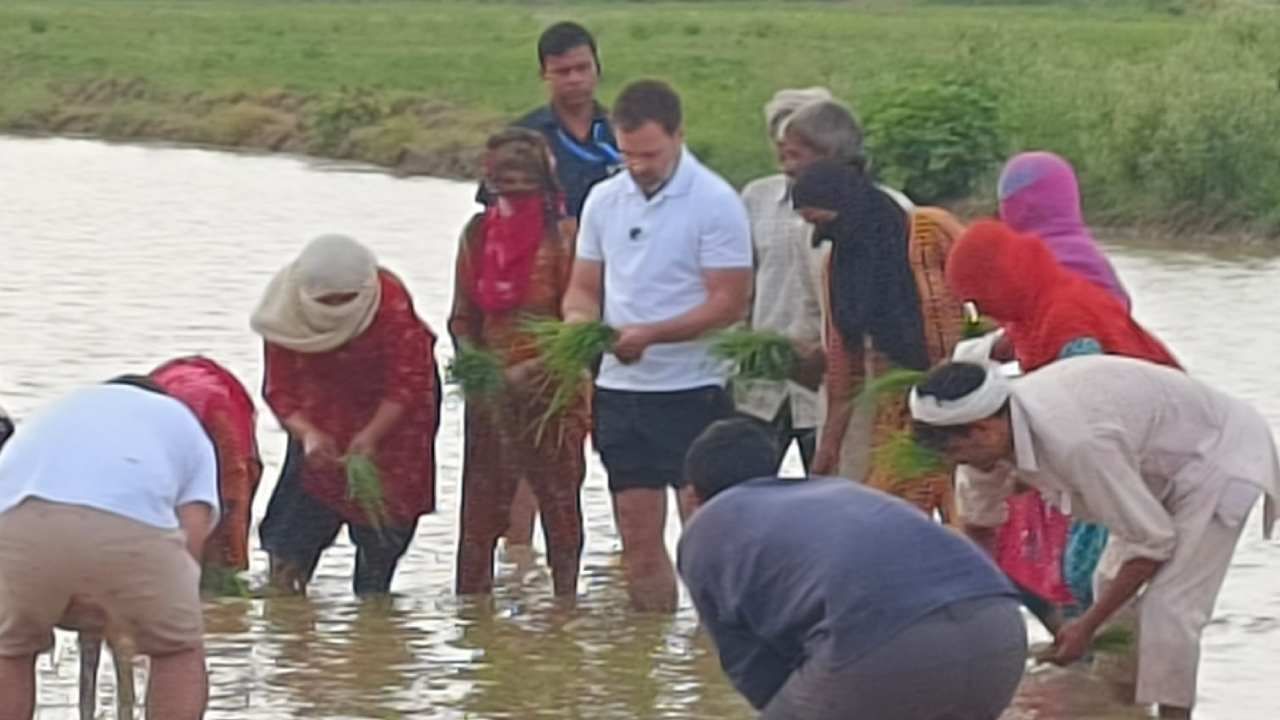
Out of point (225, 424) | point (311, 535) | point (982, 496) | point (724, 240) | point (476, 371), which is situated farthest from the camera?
point (311, 535)

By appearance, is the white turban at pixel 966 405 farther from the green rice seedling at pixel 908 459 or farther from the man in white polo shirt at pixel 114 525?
the man in white polo shirt at pixel 114 525

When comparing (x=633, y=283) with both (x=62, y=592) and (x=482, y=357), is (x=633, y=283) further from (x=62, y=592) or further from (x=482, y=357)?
(x=62, y=592)

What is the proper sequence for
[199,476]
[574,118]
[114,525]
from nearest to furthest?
[114,525] → [199,476] → [574,118]

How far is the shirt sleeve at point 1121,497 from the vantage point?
26.3 ft

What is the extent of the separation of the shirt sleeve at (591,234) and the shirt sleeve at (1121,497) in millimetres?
2443

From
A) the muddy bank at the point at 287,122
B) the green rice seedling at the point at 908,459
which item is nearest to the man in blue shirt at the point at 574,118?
the green rice seedling at the point at 908,459

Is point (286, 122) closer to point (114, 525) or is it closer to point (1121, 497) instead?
point (1121, 497)

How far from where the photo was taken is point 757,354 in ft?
31.9

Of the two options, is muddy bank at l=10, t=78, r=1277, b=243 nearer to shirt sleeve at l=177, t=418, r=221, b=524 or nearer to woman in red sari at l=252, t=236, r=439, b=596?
woman in red sari at l=252, t=236, r=439, b=596

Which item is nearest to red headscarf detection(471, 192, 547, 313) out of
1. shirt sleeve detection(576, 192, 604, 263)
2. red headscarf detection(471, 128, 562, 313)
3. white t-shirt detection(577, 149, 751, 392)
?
red headscarf detection(471, 128, 562, 313)

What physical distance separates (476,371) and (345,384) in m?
0.46

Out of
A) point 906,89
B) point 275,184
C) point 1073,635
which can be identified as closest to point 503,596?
point 1073,635

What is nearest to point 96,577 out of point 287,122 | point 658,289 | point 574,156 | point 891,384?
point 891,384

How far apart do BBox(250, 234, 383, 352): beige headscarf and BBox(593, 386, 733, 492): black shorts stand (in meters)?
0.86
